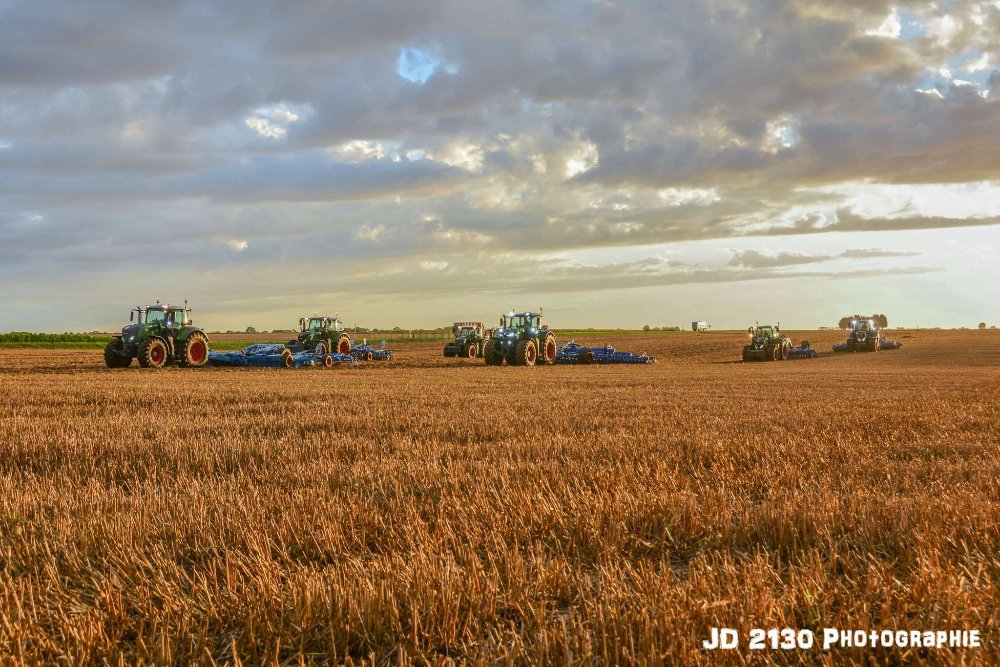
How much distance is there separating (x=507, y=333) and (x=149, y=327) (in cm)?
1547

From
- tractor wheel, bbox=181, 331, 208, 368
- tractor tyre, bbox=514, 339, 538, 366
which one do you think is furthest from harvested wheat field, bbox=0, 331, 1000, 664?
tractor tyre, bbox=514, 339, 538, 366

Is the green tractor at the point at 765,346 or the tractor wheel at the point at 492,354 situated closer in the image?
the tractor wheel at the point at 492,354

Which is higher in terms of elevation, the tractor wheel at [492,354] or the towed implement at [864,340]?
the towed implement at [864,340]

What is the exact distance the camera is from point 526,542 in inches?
182

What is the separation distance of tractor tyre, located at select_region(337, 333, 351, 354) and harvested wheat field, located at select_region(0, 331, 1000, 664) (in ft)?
95.2

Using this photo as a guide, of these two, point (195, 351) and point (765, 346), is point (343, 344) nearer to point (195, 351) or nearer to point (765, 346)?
point (195, 351)

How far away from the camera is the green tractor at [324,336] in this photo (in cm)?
3791

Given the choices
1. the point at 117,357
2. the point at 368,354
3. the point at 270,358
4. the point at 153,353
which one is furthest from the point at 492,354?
the point at 117,357

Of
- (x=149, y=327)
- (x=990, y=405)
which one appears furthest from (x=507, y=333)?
(x=990, y=405)

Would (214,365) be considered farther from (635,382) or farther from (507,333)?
(635,382)

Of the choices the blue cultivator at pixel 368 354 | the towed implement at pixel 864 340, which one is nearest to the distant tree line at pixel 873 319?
the towed implement at pixel 864 340

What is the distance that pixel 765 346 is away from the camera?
154 ft

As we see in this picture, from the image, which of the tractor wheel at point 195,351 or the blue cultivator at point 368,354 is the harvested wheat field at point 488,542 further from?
the blue cultivator at point 368,354

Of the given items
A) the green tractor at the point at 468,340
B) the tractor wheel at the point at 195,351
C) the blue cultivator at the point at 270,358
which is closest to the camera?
the tractor wheel at the point at 195,351
